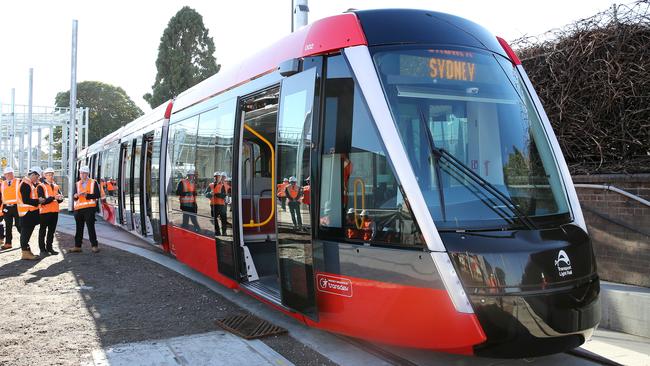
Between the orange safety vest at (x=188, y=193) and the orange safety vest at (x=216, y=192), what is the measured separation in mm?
812

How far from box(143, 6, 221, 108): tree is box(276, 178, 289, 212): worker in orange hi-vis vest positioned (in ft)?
111

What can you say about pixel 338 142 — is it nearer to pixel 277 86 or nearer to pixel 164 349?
pixel 277 86

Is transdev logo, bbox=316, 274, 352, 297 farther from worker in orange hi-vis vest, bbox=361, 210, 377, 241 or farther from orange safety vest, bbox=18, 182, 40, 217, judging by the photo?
orange safety vest, bbox=18, 182, 40, 217

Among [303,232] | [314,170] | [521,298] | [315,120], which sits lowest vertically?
[521,298]

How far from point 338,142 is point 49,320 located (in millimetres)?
4044

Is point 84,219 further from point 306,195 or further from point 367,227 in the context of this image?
point 367,227

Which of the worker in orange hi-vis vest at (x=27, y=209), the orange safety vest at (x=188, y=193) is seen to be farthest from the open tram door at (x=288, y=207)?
the worker in orange hi-vis vest at (x=27, y=209)

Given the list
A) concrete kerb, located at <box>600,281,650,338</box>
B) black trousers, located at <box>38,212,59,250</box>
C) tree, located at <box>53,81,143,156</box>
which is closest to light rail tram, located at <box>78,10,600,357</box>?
concrete kerb, located at <box>600,281,650,338</box>

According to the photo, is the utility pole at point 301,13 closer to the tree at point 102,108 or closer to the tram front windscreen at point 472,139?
the tram front windscreen at point 472,139

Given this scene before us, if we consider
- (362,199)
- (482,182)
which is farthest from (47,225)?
(482,182)

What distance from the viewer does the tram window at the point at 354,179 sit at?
411cm

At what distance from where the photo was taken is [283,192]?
16.9 ft

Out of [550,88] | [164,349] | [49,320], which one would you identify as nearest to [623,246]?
[550,88]

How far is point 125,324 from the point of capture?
5.84 m
